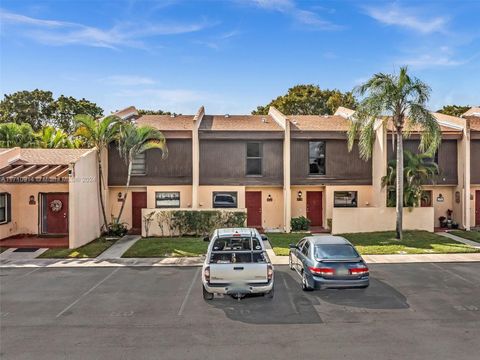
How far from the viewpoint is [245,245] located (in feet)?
41.1

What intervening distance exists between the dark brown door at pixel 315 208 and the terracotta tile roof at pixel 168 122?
8.52 m

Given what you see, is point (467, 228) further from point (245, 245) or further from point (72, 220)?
point (72, 220)

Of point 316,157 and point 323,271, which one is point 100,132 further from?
point 323,271

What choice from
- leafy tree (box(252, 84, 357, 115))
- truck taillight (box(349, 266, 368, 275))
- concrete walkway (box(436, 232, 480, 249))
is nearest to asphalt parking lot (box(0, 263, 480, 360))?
truck taillight (box(349, 266, 368, 275))

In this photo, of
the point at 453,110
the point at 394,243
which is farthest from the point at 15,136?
the point at 453,110

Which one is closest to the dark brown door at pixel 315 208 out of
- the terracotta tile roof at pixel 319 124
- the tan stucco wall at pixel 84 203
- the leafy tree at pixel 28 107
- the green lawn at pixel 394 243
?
the green lawn at pixel 394 243

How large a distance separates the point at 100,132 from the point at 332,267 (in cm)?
1446

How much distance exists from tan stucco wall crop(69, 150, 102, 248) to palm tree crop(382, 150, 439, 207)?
52.0 ft

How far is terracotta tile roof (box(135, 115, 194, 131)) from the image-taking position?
23766mm

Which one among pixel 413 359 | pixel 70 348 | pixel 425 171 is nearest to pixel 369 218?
pixel 425 171

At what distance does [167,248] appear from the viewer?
18047 mm

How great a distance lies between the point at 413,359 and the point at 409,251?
10.8 m

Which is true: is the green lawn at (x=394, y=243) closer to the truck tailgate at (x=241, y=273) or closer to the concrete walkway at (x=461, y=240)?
the concrete walkway at (x=461, y=240)

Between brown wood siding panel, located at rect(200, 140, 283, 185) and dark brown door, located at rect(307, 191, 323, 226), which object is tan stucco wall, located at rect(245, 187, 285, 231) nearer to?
brown wood siding panel, located at rect(200, 140, 283, 185)
